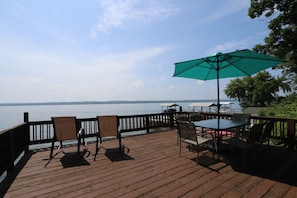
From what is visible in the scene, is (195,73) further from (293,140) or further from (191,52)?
(191,52)

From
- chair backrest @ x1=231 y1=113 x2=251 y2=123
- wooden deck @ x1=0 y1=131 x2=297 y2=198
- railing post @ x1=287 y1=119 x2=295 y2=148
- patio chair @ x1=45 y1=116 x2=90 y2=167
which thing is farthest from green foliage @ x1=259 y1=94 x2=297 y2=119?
patio chair @ x1=45 y1=116 x2=90 y2=167

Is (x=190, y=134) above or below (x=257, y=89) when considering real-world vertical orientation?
below

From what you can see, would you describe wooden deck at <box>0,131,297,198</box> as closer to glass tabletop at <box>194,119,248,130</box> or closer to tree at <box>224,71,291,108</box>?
glass tabletop at <box>194,119,248,130</box>

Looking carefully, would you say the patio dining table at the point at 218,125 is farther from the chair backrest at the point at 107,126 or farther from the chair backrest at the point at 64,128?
the chair backrest at the point at 64,128

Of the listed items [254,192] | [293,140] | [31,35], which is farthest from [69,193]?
[31,35]

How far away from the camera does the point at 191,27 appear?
8156 mm

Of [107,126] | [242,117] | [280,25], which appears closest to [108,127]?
[107,126]

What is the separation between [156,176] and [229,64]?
3.13 meters

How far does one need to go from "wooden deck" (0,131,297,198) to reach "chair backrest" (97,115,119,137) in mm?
535

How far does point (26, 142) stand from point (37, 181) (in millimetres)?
2267

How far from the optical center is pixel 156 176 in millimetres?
3127

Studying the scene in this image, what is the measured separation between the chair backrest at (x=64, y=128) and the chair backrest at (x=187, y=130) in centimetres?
257

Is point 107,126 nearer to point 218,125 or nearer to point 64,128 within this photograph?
point 64,128

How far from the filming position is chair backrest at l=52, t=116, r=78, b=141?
14.3ft
